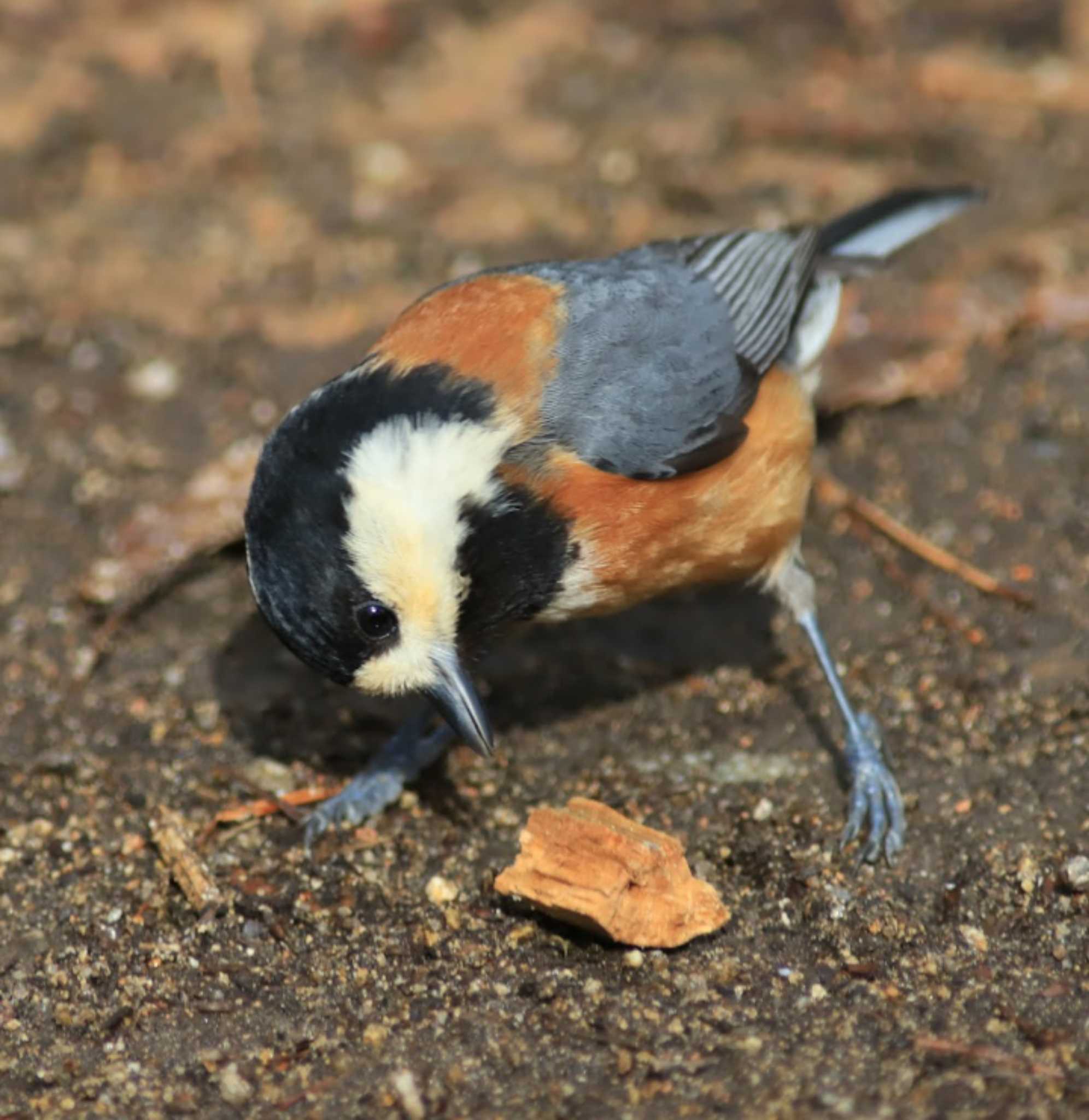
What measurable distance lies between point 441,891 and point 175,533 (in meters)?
2.05

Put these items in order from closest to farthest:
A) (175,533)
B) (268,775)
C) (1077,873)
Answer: (1077,873) → (268,775) → (175,533)

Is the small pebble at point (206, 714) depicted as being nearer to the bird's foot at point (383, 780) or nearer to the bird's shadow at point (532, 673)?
the bird's shadow at point (532, 673)

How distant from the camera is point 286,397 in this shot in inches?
243

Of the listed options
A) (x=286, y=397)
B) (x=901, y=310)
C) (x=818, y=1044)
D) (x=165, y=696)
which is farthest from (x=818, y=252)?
(x=818, y=1044)

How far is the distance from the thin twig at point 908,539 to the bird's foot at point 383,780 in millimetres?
1907

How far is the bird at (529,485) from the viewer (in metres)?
3.79

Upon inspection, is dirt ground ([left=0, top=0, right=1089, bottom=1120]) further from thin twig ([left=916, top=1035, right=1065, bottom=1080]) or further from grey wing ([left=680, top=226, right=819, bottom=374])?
grey wing ([left=680, top=226, right=819, bottom=374])

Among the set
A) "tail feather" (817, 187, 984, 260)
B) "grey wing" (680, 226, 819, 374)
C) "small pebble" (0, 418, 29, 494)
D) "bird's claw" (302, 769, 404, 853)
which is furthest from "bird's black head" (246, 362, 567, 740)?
"small pebble" (0, 418, 29, 494)

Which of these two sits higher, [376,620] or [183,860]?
[376,620]

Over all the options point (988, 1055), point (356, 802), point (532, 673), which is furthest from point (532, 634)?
point (988, 1055)

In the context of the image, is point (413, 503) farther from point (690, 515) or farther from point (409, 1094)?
point (409, 1094)

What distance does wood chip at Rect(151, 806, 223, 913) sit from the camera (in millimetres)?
4137

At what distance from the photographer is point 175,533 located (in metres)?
5.54

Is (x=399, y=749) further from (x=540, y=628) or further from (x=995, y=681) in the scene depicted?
(x=995, y=681)
